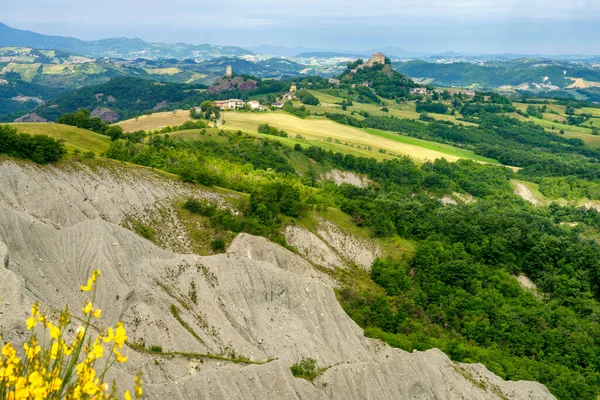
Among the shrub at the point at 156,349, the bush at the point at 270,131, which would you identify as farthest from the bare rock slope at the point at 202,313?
the bush at the point at 270,131

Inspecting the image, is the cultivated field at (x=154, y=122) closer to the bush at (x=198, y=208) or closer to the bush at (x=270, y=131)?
the bush at (x=270, y=131)

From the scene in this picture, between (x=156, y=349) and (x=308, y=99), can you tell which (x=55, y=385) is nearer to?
(x=156, y=349)

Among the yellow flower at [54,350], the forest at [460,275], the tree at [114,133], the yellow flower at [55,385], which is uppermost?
the yellow flower at [54,350]

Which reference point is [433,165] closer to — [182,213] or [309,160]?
[309,160]

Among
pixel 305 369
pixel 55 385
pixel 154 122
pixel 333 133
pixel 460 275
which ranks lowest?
pixel 460 275

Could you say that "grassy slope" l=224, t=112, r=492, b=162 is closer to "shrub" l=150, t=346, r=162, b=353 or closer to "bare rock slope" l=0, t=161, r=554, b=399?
"bare rock slope" l=0, t=161, r=554, b=399

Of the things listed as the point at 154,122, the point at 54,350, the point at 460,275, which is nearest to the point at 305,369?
the point at 460,275
